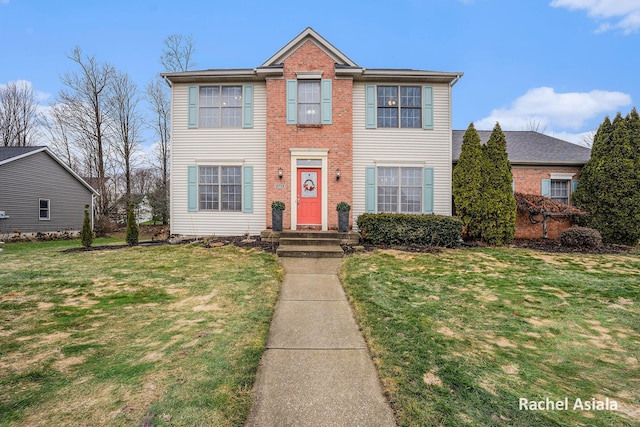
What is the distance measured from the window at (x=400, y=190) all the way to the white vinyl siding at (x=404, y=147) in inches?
10.8

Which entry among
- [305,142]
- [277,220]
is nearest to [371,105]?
[305,142]

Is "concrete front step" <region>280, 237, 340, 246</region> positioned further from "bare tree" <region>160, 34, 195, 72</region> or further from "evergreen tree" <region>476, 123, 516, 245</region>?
"bare tree" <region>160, 34, 195, 72</region>

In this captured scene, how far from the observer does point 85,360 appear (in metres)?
2.89

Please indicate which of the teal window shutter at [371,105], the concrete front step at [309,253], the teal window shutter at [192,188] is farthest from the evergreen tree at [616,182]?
the teal window shutter at [192,188]

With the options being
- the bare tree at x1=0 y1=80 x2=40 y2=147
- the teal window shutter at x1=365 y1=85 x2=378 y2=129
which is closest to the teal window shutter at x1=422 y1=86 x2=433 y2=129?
the teal window shutter at x1=365 y1=85 x2=378 y2=129

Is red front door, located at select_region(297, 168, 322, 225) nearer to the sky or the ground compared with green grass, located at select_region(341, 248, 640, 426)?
nearer to the sky

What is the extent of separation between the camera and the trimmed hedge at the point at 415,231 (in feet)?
29.9

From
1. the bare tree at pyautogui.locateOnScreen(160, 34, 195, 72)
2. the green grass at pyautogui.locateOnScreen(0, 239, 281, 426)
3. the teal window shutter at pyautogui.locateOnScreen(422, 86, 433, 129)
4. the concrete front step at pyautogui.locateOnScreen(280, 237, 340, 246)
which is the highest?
the bare tree at pyautogui.locateOnScreen(160, 34, 195, 72)

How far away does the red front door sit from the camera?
1037 cm

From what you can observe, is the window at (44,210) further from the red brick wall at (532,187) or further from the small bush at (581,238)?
the small bush at (581,238)

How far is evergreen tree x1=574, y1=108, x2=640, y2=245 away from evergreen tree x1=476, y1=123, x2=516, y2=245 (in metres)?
3.84

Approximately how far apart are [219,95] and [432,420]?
11.5 meters

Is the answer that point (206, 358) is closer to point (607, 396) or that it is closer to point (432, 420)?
point (432, 420)

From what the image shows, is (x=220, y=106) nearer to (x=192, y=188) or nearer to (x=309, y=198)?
(x=192, y=188)
